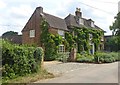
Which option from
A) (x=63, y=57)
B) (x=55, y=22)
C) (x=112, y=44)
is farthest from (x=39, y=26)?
(x=112, y=44)

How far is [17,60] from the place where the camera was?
1454 cm

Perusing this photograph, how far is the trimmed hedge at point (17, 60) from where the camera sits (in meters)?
13.8

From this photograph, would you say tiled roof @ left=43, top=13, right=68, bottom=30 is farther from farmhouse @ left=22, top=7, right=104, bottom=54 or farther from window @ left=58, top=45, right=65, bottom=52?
window @ left=58, top=45, right=65, bottom=52

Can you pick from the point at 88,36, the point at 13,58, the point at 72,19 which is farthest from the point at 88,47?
the point at 13,58

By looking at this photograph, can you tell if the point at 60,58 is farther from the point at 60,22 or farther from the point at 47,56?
the point at 60,22

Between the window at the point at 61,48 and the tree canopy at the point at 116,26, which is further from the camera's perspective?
the tree canopy at the point at 116,26

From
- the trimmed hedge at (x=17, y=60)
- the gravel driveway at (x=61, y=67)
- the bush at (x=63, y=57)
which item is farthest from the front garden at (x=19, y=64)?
the bush at (x=63, y=57)

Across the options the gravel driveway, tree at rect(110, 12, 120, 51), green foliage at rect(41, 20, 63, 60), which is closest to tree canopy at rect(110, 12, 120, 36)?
tree at rect(110, 12, 120, 51)

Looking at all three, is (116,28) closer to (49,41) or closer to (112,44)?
(112,44)

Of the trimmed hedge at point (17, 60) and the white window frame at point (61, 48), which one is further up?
the white window frame at point (61, 48)

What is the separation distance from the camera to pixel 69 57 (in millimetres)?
31297

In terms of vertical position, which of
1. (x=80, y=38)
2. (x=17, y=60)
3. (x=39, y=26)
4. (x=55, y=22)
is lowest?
(x=17, y=60)

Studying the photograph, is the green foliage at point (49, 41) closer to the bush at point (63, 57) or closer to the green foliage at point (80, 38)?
the bush at point (63, 57)

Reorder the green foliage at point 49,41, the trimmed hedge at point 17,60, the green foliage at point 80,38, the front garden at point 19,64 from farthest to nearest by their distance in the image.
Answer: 1. the green foliage at point 80,38
2. the green foliage at point 49,41
3. the trimmed hedge at point 17,60
4. the front garden at point 19,64
